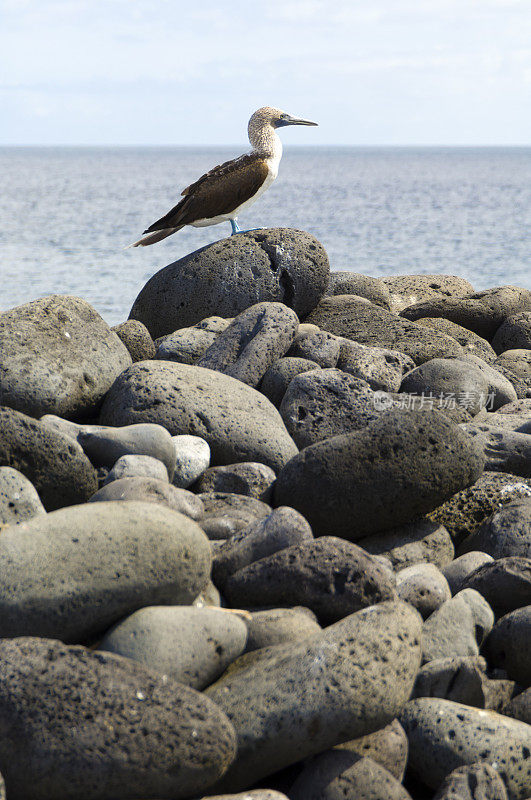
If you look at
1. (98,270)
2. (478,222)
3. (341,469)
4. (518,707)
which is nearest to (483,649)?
(518,707)

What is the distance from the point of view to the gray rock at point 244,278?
27.9ft

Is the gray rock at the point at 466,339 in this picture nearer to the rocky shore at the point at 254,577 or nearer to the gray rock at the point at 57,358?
the rocky shore at the point at 254,577

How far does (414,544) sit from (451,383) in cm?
231

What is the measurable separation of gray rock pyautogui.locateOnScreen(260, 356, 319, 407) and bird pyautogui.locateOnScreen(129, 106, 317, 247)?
2.36 metres

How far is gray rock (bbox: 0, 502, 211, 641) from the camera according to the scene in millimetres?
3162

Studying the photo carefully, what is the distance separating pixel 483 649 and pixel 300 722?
1.34 m

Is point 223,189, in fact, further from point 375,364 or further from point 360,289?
point 375,364

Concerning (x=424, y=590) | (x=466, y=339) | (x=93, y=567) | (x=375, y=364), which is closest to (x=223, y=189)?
(x=375, y=364)

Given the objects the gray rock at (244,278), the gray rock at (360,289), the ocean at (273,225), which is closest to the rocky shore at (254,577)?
the gray rock at (244,278)

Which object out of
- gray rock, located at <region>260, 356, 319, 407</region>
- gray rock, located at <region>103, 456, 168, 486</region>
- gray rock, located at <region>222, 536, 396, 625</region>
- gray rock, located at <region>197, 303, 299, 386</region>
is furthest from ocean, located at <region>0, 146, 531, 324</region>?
gray rock, located at <region>222, 536, 396, 625</region>

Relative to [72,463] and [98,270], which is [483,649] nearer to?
[72,463]

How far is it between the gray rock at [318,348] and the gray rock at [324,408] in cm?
72

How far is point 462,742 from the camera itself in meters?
3.22
